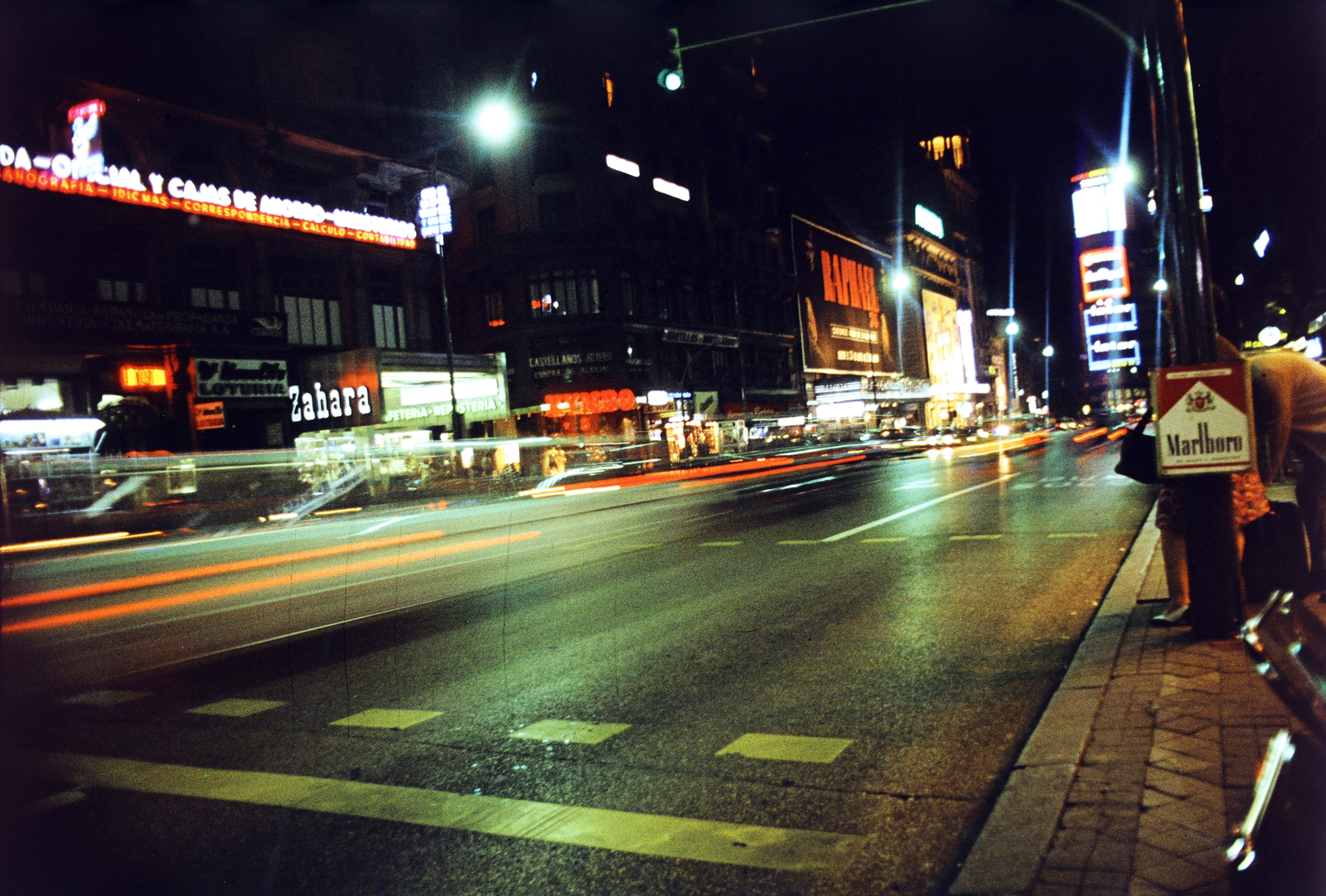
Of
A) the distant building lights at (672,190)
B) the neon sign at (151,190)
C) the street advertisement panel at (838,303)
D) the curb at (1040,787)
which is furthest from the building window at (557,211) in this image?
the curb at (1040,787)

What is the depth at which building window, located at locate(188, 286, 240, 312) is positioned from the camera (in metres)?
32.1

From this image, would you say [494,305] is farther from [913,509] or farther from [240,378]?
[913,509]

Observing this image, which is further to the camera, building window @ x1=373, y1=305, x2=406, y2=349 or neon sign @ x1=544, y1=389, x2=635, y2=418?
neon sign @ x1=544, y1=389, x2=635, y2=418

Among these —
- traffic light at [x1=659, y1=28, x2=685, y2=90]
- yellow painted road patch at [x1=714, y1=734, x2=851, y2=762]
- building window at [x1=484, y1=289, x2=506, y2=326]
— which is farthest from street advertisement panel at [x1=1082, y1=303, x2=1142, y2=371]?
yellow painted road patch at [x1=714, y1=734, x2=851, y2=762]

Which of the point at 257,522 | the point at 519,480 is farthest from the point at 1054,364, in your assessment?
the point at 257,522

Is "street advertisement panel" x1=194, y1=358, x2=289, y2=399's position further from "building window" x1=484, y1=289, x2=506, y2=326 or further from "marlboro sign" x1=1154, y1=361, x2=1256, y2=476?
"marlboro sign" x1=1154, y1=361, x2=1256, y2=476

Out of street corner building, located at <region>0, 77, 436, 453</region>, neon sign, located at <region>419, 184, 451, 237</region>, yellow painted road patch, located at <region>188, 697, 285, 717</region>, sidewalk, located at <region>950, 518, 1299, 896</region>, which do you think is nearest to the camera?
sidewalk, located at <region>950, 518, 1299, 896</region>

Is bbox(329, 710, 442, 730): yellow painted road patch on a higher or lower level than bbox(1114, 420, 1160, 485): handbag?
lower

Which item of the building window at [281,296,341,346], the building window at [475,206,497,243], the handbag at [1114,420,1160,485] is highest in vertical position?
the building window at [475,206,497,243]

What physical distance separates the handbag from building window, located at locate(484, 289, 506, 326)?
4726cm

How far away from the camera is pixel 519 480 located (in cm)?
2417

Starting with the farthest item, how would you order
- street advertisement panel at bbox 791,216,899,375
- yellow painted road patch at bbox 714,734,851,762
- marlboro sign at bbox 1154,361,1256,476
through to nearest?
1. street advertisement panel at bbox 791,216,899,375
2. marlboro sign at bbox 1154,361,1256,476
3. yellow painted road patch at bbox 714,734,851,762

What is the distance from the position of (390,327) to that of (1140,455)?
38833 mm

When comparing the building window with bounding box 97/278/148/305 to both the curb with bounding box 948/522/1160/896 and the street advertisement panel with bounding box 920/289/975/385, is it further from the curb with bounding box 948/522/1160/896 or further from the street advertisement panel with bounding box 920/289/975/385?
the street advertisement panel with bounding box 920/289/975/385
